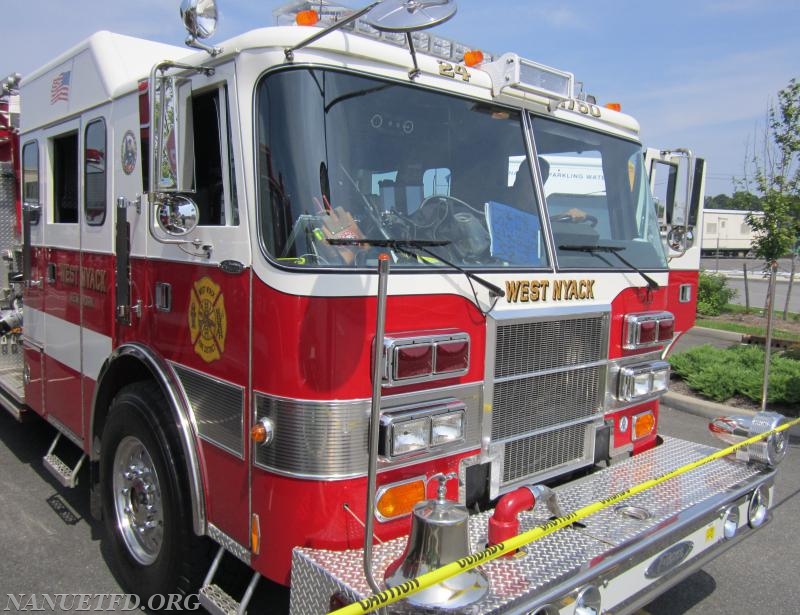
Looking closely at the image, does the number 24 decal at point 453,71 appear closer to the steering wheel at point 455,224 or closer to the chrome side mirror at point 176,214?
the steering wheel at point 455,224

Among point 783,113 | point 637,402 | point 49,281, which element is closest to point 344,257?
point 637,402

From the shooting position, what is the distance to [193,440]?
2.86 meters

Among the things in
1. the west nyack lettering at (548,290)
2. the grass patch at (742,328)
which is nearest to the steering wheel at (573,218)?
the west nyack lettering at (548,290)

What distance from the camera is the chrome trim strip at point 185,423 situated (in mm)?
2803

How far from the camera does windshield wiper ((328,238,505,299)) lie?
8.16 feet

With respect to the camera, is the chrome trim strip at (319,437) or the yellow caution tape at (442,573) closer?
the yellow caution tape at (442,573)

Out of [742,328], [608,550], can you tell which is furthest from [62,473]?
[742,328]

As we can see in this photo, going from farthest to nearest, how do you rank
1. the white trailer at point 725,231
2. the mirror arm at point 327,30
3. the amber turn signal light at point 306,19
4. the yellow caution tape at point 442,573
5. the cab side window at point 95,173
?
the white trailer at point 725,231 → the cab side window at point 95,173 → the amber turn signal light at point 306,19 → the mirror arm at point 327,30 → the yellow caution tape at point 442,573

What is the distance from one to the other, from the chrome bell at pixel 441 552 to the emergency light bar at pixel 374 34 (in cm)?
198

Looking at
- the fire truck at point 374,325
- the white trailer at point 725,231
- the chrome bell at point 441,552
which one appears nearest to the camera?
the chrome bell at point 441,552

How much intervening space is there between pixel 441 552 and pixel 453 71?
1980mm

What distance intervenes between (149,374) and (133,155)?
1079mm

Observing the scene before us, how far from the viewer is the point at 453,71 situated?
9.70 ft

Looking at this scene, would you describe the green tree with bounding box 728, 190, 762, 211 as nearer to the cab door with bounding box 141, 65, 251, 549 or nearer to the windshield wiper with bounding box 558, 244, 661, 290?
the windshield wiper with bounding box 558, 244, 661, 290
